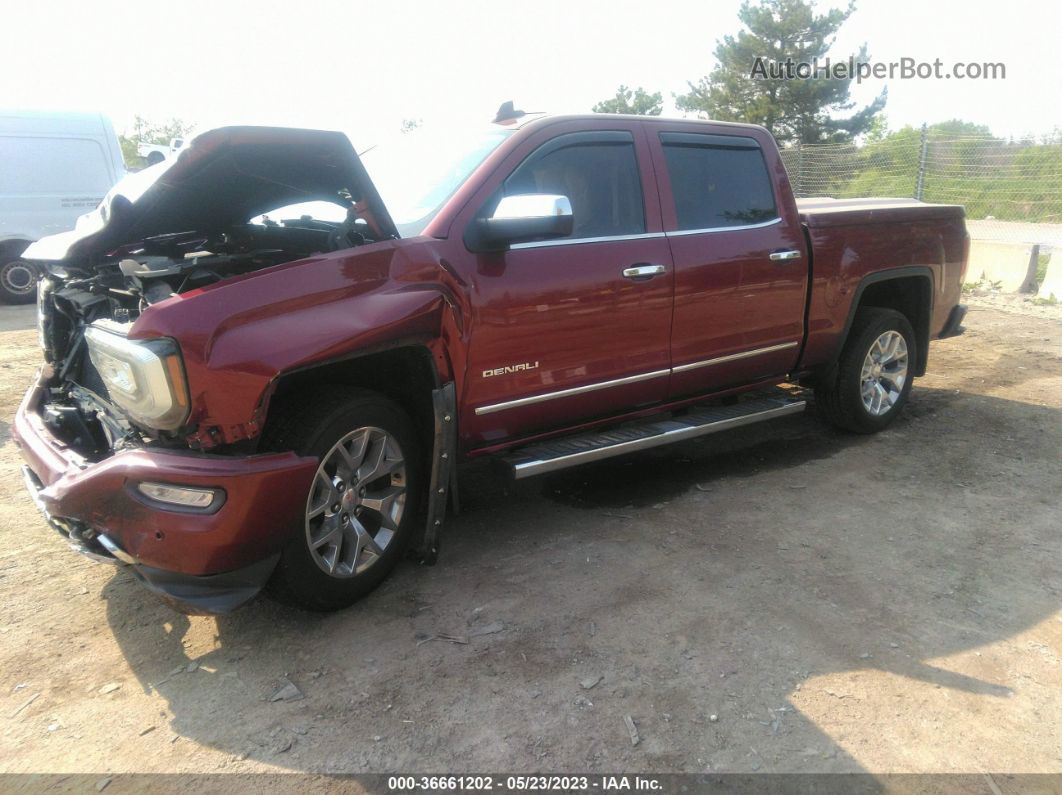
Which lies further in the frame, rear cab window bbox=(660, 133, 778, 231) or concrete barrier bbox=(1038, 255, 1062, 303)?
concrete barrier bbox=(1038, 255, 1062, 303)

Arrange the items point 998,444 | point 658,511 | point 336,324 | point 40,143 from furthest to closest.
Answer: point 40,143 < point 998,444 < point 658,511 < point 336,324

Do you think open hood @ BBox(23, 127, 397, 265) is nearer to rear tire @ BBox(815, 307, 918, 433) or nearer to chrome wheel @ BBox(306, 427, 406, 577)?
chrome wheel @ BBox(306, 427, 406, 577)

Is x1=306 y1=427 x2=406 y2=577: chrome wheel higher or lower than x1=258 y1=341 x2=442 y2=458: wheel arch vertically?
→ lower

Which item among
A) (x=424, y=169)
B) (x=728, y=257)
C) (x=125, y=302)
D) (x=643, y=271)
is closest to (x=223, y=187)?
(x=125, y=302)

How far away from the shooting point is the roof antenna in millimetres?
3877

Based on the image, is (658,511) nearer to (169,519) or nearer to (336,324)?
(336,324)

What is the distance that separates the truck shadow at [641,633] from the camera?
249 centimetres

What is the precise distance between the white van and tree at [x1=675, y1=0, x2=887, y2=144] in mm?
25456

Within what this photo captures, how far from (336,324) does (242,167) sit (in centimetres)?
76

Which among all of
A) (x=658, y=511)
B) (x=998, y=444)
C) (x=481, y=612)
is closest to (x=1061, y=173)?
(x=998, y=444)

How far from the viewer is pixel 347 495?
3041 millimetres

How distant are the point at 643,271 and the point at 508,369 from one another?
91 centimetres

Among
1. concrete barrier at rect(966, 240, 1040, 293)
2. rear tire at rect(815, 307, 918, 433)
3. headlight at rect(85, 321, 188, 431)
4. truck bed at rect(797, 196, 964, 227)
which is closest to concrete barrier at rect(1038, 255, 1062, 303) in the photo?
concrete barrier at rect(966, 240, 1040, 293)

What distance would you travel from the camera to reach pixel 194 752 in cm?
244
